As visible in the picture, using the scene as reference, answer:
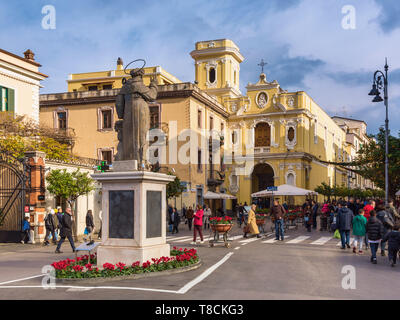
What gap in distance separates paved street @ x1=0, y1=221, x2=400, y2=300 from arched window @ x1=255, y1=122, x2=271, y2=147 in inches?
1430

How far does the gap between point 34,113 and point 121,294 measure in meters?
24.8

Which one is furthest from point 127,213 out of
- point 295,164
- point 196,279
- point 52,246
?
point 295,164

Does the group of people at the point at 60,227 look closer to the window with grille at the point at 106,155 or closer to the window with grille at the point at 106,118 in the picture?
the window with grille at the point at 106,155

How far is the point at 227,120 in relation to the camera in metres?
53.1

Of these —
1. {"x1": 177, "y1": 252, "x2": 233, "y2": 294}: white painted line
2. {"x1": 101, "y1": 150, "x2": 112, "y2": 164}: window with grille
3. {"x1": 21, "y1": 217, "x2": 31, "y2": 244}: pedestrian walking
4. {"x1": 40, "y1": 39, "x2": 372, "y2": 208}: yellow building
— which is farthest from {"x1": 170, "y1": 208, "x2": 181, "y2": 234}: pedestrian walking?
{"x1": 101, "y1": 150, "x2": 112, "y2": 164}: window with grille

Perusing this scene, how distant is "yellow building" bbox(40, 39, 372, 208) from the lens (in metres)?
43.4

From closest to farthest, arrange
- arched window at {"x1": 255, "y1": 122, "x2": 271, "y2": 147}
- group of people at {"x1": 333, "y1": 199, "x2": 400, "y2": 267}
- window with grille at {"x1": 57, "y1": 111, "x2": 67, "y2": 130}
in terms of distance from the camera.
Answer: group of people at {"x1": 333, "y1": 199, "x2": 400, "y2": 267}, window with grille at {"x1": 57, "y1": 111, "x2": 67, "y2": 130}, arched window at {"x1": 255, "y1": 122, "x2": 271, "y2": 147}

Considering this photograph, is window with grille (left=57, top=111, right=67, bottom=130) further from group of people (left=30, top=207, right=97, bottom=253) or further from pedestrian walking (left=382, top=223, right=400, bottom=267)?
pedestrian walking (left=382, top=223, right=400, bottom=267)

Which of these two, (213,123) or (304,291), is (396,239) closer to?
(304,291)

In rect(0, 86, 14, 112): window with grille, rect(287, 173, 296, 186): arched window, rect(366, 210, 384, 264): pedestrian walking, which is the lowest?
rect(366, 210, 384, 264): pedestrian walking

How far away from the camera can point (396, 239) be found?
12.9m

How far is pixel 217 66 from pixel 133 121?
4207cm

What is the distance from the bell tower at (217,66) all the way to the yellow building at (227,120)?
11 centimetres

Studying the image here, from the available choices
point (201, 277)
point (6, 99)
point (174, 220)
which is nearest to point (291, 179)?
point (174, 220)
